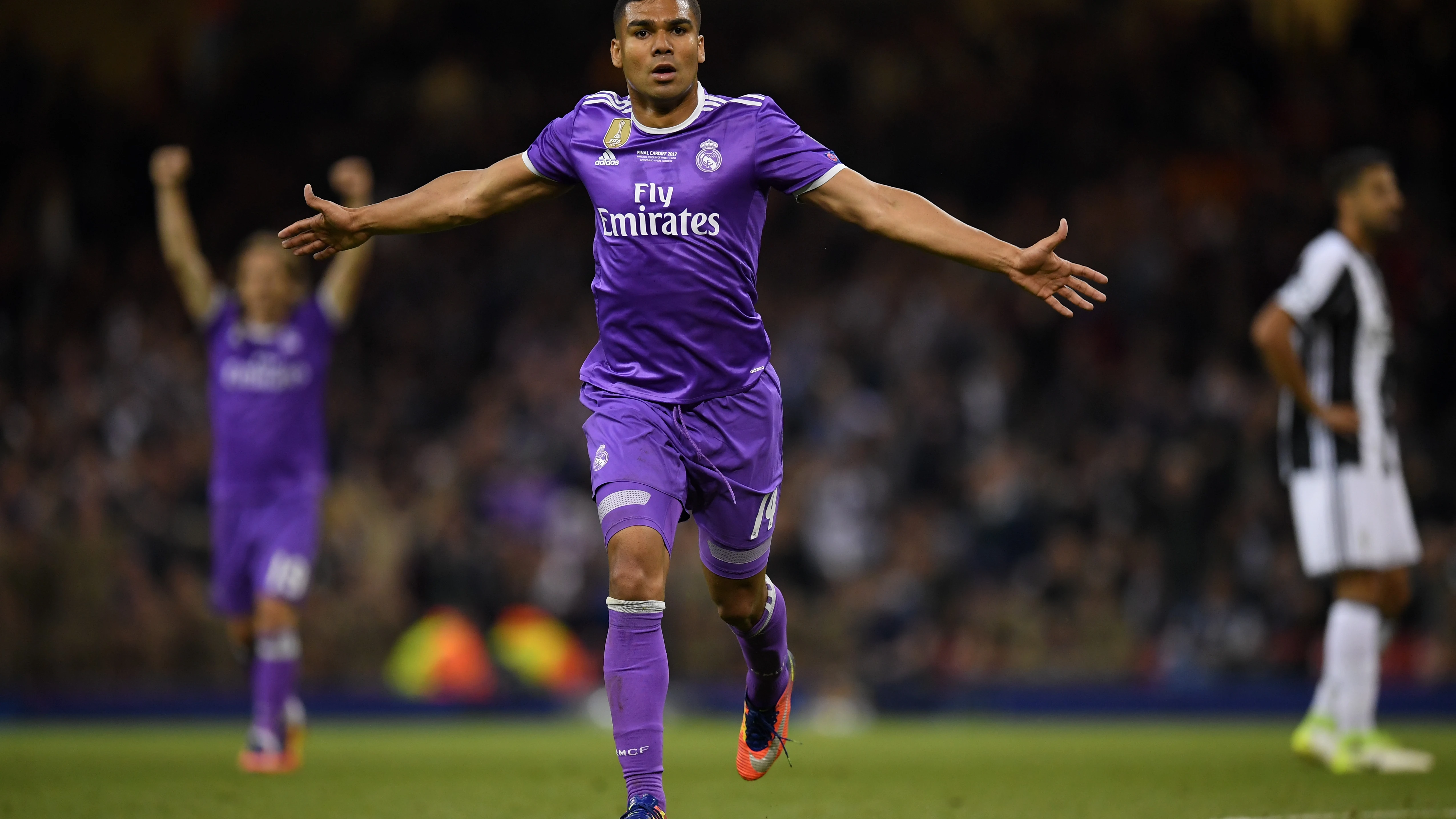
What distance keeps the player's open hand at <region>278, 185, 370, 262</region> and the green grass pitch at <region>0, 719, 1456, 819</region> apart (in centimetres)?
225

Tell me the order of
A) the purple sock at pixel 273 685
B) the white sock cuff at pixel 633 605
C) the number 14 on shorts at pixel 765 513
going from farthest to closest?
1. the purple sock at pixel 273 685
2. the number 14 on shorts at pixel 765 513
3. the white sock cuff at pixel 633 605

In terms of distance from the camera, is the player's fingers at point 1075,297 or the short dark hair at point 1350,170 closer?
the player's fingers at point 1075,297

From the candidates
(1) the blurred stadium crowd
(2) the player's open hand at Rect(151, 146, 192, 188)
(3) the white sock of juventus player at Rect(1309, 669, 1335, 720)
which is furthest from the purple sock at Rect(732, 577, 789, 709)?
(1) the blurred stadium crowd

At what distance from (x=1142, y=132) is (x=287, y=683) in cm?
1245

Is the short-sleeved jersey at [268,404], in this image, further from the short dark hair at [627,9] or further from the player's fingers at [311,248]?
the short dark hair at [627,9]

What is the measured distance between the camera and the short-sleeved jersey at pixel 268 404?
9.59 metres

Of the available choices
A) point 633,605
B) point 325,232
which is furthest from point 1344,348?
point 325,232

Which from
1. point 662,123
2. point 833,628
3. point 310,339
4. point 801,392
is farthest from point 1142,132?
point 662,123

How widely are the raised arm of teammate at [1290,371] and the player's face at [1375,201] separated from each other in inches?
28.7

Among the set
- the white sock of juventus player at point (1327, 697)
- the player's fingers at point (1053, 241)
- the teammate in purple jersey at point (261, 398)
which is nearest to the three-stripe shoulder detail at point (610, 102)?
the player's fingers at point (1053, 241)

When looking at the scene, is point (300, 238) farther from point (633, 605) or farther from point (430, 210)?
point (633, 605)

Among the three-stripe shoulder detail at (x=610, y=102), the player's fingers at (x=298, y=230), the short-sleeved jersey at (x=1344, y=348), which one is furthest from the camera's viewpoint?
the short-sleeved jersey at (x=1344, y=348)

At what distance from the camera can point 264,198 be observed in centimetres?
1953

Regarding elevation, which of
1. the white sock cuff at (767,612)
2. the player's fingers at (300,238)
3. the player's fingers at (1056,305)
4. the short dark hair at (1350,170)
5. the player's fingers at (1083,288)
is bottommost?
the white sock cuff at (767,612)
